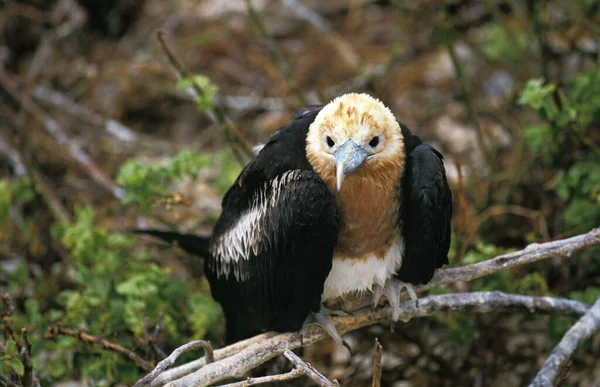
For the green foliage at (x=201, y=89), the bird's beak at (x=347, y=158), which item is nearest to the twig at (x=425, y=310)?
the bird's beak at (x=347, y=158)

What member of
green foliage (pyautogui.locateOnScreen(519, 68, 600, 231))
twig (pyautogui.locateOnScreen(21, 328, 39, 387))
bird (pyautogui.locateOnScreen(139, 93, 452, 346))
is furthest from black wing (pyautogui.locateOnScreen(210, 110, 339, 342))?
green foliage (pyautogui.locateOnScreen(519, 68, 600, 231))

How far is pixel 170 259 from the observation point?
11.7ft

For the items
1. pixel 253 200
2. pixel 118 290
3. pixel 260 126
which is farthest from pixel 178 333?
pixel 260 126

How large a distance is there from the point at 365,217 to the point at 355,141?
0.24 meters

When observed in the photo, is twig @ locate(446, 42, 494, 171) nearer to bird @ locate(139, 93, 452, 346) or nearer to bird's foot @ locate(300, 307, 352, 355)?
bird @ locate(139, 93, 452, 346)

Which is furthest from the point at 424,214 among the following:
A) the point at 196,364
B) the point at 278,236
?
the point at 196,364

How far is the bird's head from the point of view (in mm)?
2090

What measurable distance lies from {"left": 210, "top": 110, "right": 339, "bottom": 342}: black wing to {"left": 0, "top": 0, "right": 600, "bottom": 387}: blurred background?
349 millimetres

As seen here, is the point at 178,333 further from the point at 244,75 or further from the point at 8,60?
the point at 8,60

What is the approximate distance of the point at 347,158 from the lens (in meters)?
2.05

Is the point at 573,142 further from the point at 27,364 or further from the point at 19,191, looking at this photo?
the point at 19,191

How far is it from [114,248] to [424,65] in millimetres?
2697

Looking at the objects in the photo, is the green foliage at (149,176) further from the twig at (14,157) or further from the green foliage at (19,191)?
the twig at (14,157)

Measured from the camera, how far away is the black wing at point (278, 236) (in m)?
2.12
